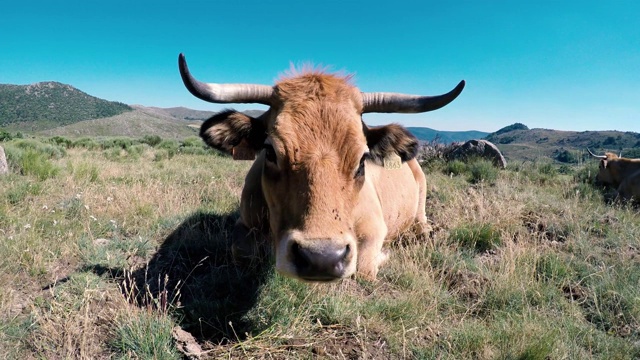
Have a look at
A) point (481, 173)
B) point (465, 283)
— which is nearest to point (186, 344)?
point (465, 283)

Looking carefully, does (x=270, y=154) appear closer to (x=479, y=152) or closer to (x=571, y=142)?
(x=479, y=152)

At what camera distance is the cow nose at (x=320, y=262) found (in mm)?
2189

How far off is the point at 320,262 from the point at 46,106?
131 m

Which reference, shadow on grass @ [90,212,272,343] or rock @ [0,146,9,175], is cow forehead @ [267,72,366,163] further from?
rock @ [0,146,9,175]

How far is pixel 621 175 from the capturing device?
11.0 meters

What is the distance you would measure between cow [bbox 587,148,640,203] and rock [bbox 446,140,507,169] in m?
3.34

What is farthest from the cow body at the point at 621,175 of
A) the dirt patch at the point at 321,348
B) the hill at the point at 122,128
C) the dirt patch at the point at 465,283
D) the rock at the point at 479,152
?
the hill at the point at 122,128

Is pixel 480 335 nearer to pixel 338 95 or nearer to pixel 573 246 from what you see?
pixel 338 95

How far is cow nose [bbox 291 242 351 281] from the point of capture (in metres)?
2.19

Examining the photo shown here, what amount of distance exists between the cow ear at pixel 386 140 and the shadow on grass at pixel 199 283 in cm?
157

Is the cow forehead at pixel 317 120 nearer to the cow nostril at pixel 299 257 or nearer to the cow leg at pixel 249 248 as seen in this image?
the cow nostril at pixel 299 257

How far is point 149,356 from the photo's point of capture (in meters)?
2.23

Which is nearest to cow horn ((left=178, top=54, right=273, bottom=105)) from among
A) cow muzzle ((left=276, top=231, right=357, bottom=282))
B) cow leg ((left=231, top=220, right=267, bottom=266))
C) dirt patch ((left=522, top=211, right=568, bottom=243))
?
cow leg ((left=231, top=220, right=267, bottom=266))

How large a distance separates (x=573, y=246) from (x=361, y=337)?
12.2 ft
